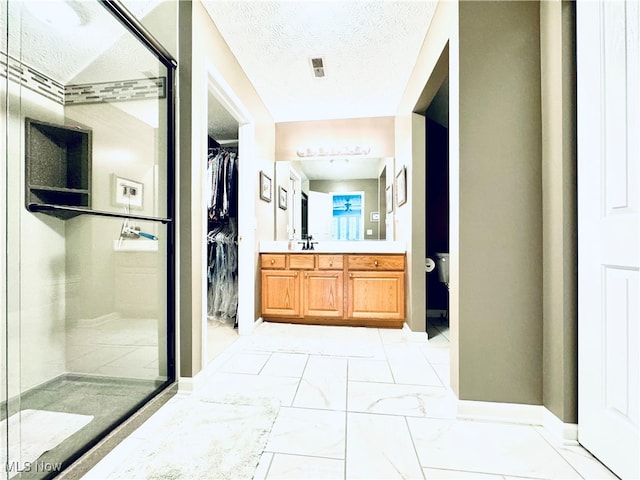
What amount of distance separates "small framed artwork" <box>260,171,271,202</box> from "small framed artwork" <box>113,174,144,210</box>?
146 cm

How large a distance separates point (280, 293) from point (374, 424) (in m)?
1.76

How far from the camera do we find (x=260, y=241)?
2951 millimetres

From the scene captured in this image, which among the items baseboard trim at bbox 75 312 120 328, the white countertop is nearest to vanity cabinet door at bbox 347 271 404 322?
the white countertop

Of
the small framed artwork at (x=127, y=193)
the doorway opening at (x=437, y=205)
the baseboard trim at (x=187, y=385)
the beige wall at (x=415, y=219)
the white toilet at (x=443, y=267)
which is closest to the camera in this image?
the small framed artwork at (x=127, y=193)

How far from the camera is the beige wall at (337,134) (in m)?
3.37

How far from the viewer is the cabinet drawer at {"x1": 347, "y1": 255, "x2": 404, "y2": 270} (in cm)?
279

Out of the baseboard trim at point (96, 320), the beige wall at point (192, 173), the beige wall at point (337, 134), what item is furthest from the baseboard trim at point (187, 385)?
the beige wall at point (337, 134)

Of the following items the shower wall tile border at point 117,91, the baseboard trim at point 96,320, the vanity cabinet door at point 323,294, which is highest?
the shower wall tile border at point 117,91

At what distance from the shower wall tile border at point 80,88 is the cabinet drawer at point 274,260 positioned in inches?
67.0

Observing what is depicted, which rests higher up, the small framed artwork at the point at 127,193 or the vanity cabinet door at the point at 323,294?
the small framed artwork at the point at 127,193

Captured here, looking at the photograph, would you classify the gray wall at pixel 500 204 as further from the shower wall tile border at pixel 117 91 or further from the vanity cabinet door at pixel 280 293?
the vanity cabinet door at pixel 280 293
